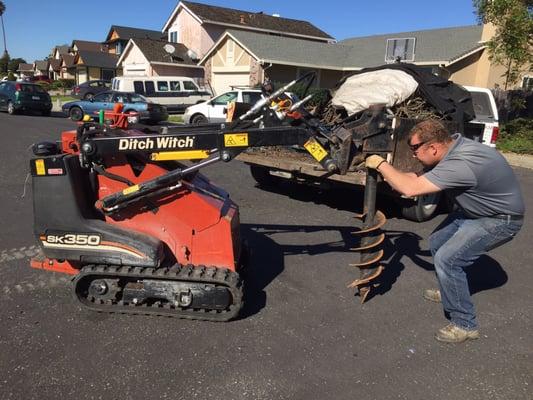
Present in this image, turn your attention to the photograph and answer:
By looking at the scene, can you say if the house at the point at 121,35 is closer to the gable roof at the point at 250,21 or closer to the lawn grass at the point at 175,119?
the gable roof at the point at 250,21

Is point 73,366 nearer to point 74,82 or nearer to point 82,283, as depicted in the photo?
point 82,283

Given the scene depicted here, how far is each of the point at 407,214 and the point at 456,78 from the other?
73.2ft

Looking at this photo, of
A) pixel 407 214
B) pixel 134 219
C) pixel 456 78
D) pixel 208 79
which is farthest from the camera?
pixel 208 79

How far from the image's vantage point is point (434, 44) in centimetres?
2869

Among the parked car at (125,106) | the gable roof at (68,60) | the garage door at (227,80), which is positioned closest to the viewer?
the parked car at (125,106)

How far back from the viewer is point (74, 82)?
192 feet

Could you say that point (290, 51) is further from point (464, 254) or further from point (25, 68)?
point (25, 68)

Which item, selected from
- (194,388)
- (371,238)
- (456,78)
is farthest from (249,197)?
(456,78)

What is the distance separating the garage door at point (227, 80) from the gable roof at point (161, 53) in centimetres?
326

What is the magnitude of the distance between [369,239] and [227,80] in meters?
29.4

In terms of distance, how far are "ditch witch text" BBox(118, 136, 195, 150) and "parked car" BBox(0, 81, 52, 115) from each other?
71.4ft

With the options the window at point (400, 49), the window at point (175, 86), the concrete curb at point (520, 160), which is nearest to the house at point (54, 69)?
the window at point (175, 86)

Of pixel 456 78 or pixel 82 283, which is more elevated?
pixel 456 78

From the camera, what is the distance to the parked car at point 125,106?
62.9 feet
